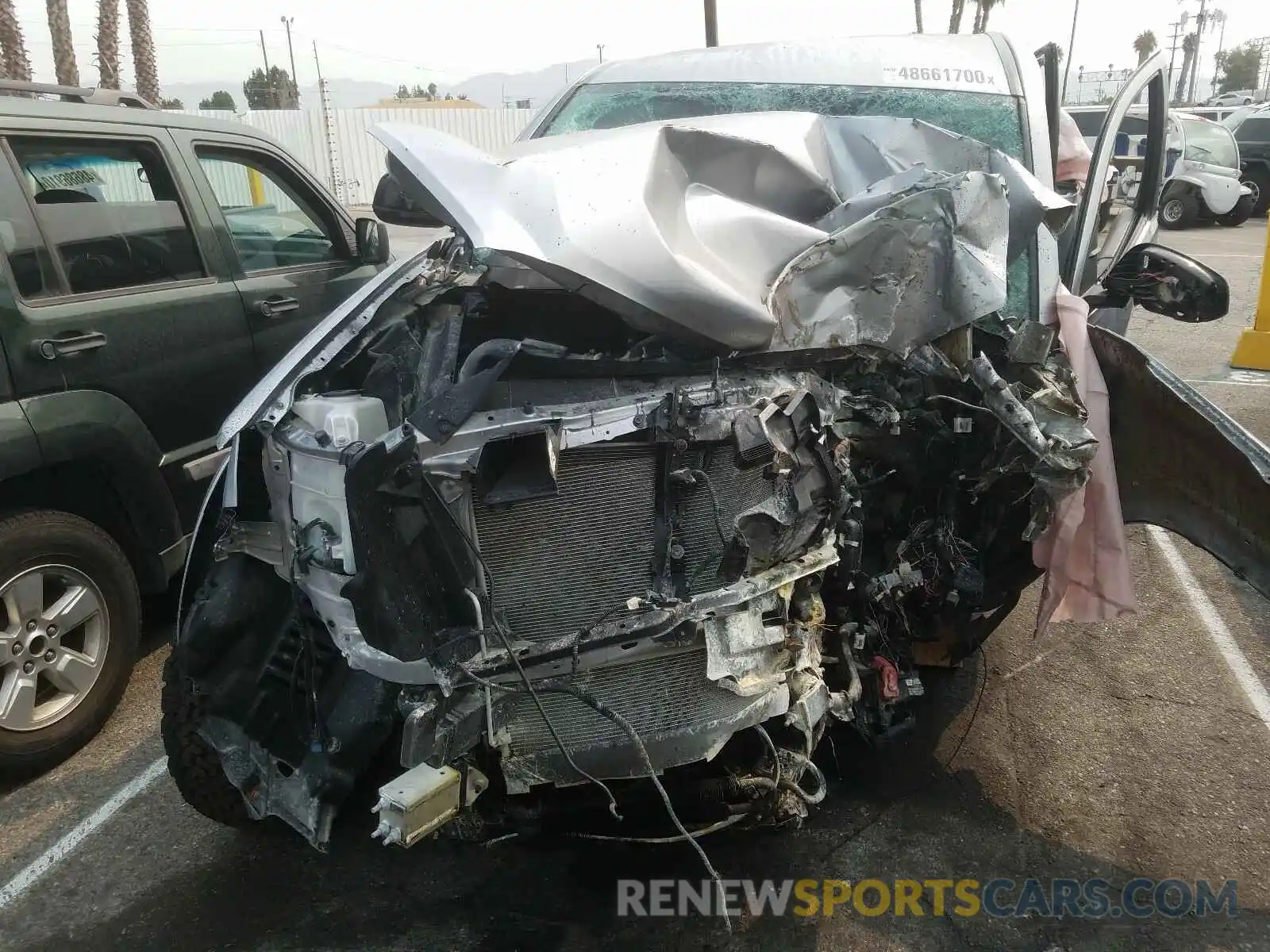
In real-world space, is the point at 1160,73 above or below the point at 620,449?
above

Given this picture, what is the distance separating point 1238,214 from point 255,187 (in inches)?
794

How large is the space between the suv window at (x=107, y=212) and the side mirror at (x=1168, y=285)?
4.23 metres

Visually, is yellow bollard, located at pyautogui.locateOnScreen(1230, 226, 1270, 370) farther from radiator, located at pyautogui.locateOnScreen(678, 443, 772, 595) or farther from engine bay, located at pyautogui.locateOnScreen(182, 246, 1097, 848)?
radiator, located at pyautogui.locateOnScreen(678, 443, 772, 595)

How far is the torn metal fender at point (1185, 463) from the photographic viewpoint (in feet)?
9.09

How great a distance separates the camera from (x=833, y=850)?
2.82 meters

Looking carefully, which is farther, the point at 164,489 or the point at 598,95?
the point at 598,95

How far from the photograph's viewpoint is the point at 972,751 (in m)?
3.29

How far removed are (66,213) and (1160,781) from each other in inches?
170

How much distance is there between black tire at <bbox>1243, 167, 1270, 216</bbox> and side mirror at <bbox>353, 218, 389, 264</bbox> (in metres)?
21.3

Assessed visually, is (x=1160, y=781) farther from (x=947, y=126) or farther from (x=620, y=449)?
(x=947, y=126)

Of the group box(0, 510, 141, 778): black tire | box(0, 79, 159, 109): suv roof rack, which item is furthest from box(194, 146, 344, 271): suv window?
box(0, 510, 141, 778): black tire

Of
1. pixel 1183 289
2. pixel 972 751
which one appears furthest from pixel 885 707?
pixel 1183 289

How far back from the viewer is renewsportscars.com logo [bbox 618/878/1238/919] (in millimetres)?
2600

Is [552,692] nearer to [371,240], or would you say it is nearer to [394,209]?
[394,209]
